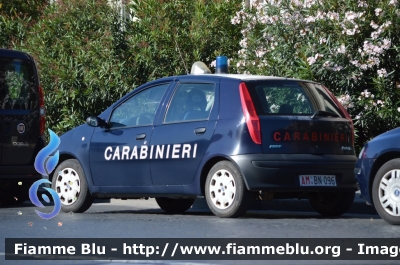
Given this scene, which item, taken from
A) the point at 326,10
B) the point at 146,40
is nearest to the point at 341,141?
the point at 326,10

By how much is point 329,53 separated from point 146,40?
3973mm

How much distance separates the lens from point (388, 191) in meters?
9.93

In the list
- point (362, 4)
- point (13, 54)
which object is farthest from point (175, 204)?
point (362, 4)

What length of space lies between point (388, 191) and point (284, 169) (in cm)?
109

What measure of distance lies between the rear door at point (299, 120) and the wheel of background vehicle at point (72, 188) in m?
2.47

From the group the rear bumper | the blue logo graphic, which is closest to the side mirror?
the blue logo graphic

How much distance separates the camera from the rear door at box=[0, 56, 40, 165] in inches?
527

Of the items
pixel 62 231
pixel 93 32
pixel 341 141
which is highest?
pixel 93 32

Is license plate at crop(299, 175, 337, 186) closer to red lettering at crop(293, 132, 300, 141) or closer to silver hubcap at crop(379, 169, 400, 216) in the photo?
→ red lettering at crop(293, 132, 300, 141)

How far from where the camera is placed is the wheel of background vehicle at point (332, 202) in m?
11.2

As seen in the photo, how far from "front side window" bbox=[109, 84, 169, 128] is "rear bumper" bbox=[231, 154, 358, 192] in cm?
156

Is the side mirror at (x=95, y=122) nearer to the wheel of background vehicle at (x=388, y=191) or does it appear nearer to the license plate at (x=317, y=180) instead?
the license plate at (x=317, y=180)

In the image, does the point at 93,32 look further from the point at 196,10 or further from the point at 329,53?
the point at 329,53

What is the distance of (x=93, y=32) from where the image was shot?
1847cm
